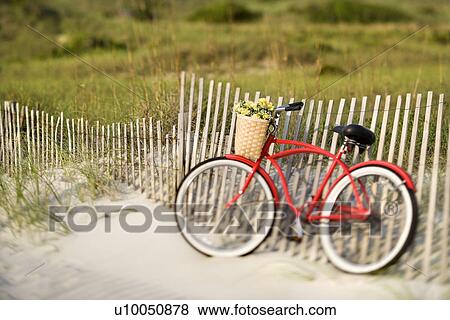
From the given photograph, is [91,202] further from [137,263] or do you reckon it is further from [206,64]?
[206,64]

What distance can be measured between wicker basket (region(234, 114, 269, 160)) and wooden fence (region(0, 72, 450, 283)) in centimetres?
49

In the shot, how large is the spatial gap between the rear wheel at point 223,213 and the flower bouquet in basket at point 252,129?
0.11m

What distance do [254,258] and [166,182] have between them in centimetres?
112

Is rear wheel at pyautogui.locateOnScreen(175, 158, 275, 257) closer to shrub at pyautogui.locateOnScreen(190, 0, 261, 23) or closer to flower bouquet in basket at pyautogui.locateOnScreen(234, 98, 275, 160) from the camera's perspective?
flower bouquet in basket at pyautogui.locateOnScreen(234, 98, 275, 160)

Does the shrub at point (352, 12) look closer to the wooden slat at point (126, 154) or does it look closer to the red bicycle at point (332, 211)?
the wooden slat at point (126, 154)

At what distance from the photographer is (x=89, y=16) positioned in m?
21.2

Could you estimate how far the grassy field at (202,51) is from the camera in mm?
6176

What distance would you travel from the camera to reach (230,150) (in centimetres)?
422

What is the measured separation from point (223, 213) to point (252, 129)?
2.21ft

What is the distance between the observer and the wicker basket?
3479mm

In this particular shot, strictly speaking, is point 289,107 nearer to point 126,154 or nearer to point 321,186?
point 321,186

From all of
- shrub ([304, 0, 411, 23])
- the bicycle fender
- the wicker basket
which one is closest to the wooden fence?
the bicycle fender

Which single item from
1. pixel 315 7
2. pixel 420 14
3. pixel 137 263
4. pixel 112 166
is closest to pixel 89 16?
pixel 315 7
